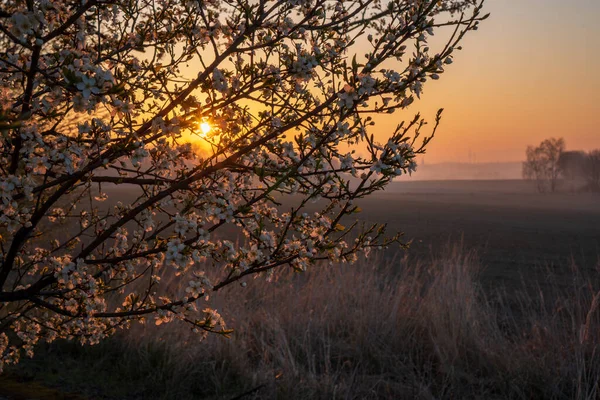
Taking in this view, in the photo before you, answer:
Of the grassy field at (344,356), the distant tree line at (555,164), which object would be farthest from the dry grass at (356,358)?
the distant tree line at (555,164)

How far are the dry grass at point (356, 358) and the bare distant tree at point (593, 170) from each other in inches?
3776

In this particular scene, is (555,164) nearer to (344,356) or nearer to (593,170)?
(593,170)

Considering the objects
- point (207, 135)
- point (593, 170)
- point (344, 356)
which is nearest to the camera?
point (207, 135)

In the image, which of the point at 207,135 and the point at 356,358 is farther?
the point at 356,358

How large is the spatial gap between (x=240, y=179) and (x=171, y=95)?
0.66 meters

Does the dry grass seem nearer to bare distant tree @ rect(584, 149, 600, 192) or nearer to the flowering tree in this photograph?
the flowering tree

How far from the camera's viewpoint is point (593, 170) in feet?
304

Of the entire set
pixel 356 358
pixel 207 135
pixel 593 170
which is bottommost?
pixel 356 358

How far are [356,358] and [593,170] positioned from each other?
10035cm

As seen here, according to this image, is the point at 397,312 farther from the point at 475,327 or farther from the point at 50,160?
the point at 50,160

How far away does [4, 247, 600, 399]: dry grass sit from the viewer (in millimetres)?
5004

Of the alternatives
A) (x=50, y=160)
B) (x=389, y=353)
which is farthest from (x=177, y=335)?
(x=50, y=160)

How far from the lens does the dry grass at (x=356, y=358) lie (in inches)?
197

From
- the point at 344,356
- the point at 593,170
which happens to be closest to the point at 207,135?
the point at 344,356
